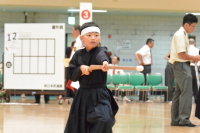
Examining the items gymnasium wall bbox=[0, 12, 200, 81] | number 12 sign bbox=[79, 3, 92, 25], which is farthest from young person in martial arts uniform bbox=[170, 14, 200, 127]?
gymnasium wall bbox=[0, 12, 200, 81]

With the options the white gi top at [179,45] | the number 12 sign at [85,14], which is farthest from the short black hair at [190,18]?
the number 12 sign at [85,14]

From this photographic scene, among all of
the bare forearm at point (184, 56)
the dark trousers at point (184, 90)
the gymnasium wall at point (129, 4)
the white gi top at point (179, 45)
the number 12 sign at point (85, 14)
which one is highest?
the gymnasium wall at point (129, 4)

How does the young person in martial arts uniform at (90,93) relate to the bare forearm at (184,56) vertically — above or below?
below

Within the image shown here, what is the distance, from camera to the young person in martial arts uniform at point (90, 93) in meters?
3.68

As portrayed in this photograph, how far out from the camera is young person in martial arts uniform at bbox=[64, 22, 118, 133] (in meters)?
3.68

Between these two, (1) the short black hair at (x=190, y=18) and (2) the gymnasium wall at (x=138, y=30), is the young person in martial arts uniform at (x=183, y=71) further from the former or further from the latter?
(2) the gymnasium wall at (x=138, y=30)

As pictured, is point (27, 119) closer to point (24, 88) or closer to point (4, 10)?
point (24, 88)

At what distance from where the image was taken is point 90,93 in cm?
380

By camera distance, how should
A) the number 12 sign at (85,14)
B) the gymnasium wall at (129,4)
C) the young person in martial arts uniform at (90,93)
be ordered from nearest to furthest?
the young person in martial arts uniform at (90,93) < the number 12 sign at (85,14) < the gymnasium wall at (129,4)

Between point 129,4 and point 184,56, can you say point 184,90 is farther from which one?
point 129,4

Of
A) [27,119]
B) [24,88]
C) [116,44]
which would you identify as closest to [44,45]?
[24,88]

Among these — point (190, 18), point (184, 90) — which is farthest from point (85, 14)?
point (184, 90)

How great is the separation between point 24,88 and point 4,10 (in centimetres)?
609

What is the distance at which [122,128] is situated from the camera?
6.14 meters
